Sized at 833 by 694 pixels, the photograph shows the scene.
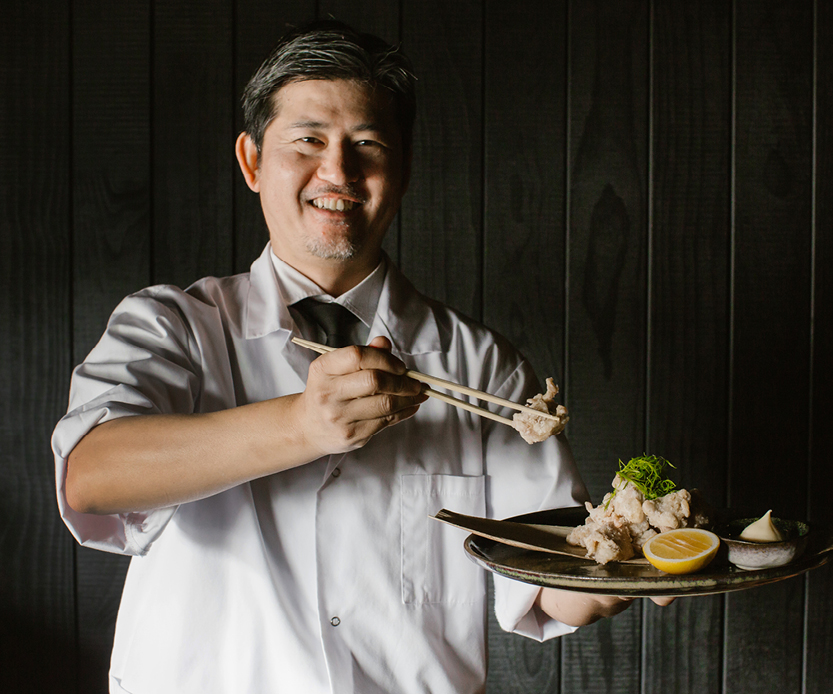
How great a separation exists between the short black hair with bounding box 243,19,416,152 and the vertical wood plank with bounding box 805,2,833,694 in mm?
1640

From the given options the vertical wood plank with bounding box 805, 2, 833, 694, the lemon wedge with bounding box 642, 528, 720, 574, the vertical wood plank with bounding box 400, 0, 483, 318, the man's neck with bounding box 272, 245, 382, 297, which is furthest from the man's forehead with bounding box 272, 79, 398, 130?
the vertical wood plank with bounding box 805, 2, 833, 694

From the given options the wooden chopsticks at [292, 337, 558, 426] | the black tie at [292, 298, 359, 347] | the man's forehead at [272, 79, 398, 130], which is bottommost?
the wooden chopsticks at [292, 337, 558, 426]

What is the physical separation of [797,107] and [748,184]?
1.01ft

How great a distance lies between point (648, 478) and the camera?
4.62 ft

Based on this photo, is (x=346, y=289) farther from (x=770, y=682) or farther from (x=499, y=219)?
(x=770, y=682)

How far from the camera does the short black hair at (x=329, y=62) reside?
151 cm

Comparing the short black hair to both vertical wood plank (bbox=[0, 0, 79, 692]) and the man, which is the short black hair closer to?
the man

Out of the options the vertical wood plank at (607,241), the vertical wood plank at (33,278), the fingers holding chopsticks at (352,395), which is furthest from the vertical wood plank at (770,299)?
the vertical wood plank at (33,278)

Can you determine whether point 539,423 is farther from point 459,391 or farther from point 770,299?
point 770,299

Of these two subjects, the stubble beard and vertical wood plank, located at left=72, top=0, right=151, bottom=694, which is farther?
vertical wood plank, located at left=72, top=0, right=151, bottom=694

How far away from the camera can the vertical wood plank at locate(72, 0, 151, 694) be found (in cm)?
234

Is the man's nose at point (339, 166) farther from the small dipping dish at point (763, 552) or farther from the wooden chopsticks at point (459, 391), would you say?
the small dipping dish at point (763, 552)

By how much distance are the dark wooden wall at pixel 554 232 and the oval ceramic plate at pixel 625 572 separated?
47.4 inches

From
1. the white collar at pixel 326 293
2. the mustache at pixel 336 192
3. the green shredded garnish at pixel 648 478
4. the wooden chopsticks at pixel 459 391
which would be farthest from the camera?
→ the white collar at pixel 326 293
